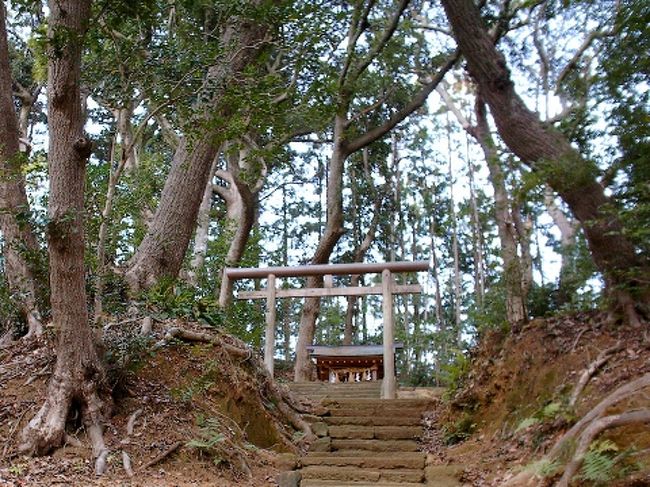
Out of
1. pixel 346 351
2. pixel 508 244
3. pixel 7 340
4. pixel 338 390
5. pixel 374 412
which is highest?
pixel 508 244

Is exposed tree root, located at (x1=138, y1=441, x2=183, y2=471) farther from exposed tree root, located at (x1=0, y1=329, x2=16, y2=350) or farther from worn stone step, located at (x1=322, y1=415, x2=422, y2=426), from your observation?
worn stone step, located at (x1=322, y1=415, x2=422, y2=426)

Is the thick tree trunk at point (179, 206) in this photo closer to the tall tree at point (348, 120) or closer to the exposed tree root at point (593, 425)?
the tall tree at point (348, 120)

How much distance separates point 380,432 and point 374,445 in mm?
434

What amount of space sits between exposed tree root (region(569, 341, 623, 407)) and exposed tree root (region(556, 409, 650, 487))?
1143 mm

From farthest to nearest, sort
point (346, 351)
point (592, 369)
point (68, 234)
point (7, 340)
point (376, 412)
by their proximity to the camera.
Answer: point (346, 351) → point (376, 412) → point (7, 340) → point (592, 369) → point (68, 234)

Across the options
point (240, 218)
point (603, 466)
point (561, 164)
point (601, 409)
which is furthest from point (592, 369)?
point (240, 218)

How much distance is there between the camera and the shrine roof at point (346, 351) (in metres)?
11.5

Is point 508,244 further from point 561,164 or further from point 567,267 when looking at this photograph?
point 561,164

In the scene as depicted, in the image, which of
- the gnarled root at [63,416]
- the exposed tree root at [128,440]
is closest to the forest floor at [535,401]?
the exposed tree root at [128,440]

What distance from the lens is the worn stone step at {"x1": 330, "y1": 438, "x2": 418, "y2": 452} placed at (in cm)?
673

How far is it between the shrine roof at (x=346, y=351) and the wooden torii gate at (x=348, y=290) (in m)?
1.99

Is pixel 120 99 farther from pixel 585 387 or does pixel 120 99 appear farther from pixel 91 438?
pixel 585 387

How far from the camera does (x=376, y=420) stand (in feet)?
25.2

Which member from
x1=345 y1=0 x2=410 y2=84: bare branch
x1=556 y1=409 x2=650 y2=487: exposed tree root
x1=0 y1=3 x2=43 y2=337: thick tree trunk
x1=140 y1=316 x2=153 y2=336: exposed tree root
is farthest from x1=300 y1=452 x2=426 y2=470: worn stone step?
x1=345 y1=0 x2=410 y2=84: bare branch
